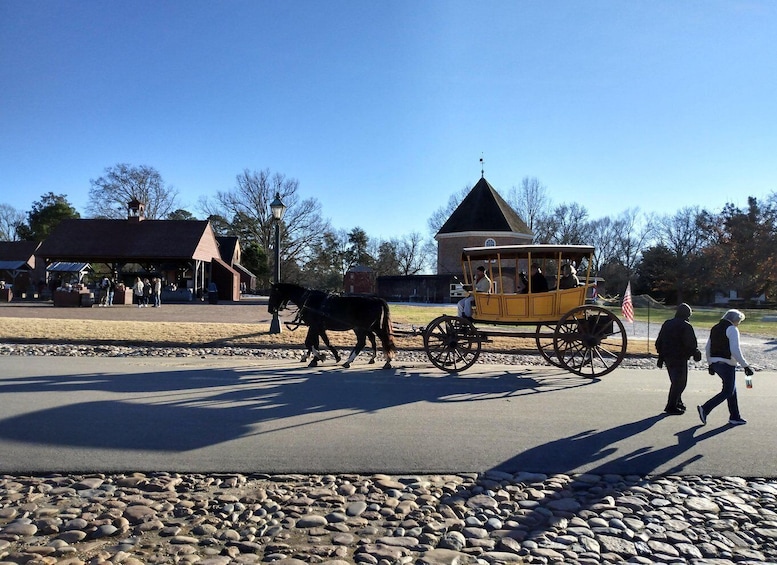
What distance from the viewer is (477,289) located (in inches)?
434

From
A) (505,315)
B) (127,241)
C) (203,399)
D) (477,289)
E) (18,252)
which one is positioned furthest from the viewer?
(18,252)

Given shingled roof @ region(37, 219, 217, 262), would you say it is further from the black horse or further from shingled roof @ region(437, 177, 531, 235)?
the black horse

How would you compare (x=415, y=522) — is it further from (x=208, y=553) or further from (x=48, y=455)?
(x=48, y=455)

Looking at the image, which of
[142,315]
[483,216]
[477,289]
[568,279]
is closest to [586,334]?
[568,279]

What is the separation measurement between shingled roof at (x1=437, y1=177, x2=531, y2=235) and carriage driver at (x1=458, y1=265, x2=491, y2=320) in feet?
120

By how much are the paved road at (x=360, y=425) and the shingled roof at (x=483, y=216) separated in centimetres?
3786

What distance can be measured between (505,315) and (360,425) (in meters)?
5.06

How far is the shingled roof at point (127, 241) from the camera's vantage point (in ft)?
124

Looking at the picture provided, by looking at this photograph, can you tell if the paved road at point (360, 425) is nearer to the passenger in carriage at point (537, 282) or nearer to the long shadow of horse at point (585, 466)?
the long shadow of horse at point (585, 466)

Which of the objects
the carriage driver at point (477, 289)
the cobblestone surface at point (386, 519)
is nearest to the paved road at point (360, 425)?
the cobblestone surface at point (386, 519)

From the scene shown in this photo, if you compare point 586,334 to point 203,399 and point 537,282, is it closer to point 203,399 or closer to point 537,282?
point 537,282

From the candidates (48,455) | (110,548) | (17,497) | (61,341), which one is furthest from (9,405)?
(61,341)

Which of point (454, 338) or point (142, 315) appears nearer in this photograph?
point (454, 338)

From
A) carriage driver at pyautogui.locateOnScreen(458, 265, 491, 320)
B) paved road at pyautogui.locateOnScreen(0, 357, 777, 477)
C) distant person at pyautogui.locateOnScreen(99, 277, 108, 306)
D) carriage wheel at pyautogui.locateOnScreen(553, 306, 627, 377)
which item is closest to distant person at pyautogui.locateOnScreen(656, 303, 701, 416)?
paved road at pyautogui.locateOnScreen(0, 357, 777, 477)
